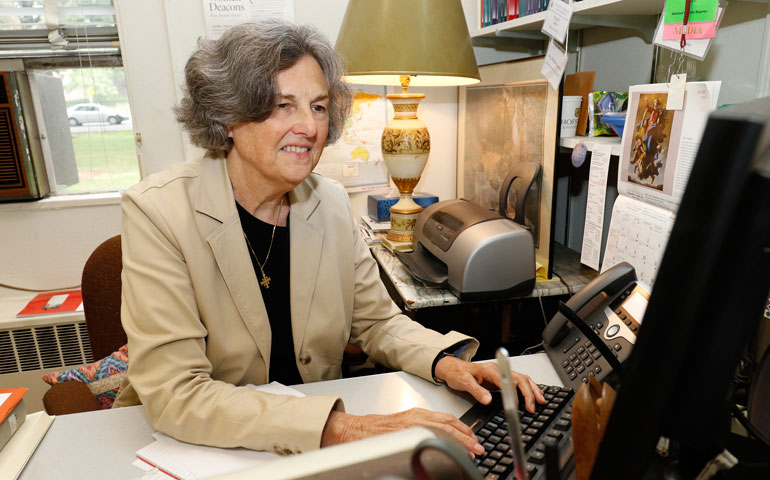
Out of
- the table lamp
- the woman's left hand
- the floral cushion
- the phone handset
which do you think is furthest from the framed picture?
the floral cushion

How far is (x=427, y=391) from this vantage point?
1.00m

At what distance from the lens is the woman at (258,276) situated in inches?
33.6

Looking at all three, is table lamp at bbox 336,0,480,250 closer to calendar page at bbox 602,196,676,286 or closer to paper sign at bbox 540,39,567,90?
paper sign at bbox 540,39,567,90

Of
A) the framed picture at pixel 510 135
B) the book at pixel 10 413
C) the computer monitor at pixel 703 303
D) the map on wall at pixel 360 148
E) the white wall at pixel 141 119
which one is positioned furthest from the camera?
the map on wall at pixel 360 148

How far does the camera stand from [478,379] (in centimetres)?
97

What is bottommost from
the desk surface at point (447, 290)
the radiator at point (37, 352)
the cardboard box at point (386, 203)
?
the radiator at point (37, 352)

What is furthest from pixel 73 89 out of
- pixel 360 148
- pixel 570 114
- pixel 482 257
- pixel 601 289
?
pixel 601 289

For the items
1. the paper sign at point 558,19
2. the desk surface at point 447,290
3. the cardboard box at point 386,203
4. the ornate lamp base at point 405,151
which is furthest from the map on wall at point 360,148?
the paper sign at point 558,19

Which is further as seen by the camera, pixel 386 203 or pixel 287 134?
pixel 386 203

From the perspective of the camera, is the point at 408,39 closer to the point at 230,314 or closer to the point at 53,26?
the point at 230,314

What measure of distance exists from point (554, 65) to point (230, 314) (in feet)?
3.53

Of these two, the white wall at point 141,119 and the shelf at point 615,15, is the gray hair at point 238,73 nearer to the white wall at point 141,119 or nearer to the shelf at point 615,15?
the shelf at point 615,15

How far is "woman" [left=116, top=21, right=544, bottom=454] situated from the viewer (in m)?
0.85

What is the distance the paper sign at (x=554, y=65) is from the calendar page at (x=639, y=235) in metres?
0.38
